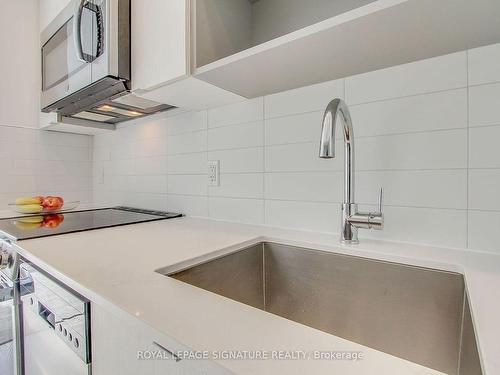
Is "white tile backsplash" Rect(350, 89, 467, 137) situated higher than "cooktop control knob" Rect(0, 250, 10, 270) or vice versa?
"white tile backsplash" Rect(350, 89, 467, 137)

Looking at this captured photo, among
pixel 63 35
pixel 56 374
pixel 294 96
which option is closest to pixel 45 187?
pixel 63 35

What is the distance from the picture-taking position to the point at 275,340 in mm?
318

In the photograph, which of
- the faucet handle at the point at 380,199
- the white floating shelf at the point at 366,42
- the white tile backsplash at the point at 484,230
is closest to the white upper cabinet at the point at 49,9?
the white floating shelf at the point at 366,42

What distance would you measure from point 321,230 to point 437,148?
0.42m

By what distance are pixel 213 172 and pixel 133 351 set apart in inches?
33.6

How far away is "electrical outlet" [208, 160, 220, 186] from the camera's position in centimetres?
120

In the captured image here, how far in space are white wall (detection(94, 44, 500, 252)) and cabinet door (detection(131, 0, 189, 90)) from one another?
0.35 meters

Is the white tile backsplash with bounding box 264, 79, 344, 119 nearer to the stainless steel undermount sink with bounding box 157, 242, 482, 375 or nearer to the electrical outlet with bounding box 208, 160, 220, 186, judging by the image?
the electrical outlet with bounding box 208, 160, 220, 186

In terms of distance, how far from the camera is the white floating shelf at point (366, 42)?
20.2 inches

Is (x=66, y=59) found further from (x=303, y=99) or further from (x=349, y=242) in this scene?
(x=349, y=242)

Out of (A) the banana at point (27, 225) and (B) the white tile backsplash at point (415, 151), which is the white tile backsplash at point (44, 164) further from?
(B) the white tile backsplash at point (415, 151)

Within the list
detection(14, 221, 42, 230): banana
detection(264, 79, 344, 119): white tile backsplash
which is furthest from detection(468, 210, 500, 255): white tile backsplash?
detection(14, 221, 42, 230): banana

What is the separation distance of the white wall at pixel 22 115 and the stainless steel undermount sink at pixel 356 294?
5.37 feet

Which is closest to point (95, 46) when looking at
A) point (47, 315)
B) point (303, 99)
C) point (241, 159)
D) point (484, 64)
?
point (241, 159)
